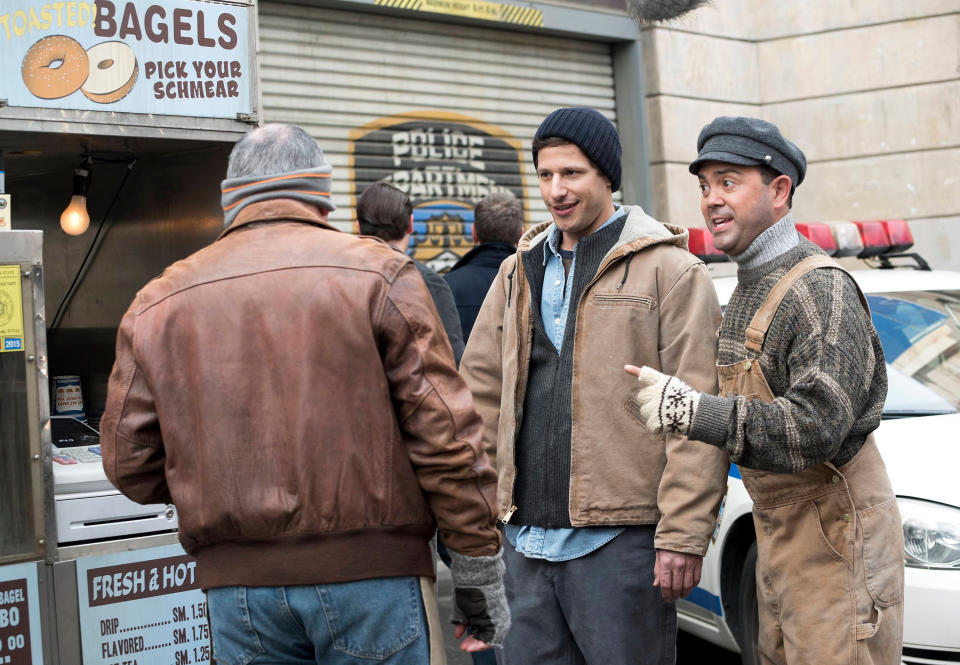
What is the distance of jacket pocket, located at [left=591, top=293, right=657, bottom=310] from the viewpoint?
10.1 ft

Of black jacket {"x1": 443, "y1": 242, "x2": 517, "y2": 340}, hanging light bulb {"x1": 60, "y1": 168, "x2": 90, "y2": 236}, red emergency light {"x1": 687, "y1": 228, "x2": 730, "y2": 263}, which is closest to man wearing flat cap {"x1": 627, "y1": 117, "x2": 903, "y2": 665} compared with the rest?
black jacket {"x1": 443, "y1": 242, "x2": 517, "y2": 340}

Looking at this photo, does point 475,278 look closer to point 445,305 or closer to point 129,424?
point 445,305

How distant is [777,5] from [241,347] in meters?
10.0

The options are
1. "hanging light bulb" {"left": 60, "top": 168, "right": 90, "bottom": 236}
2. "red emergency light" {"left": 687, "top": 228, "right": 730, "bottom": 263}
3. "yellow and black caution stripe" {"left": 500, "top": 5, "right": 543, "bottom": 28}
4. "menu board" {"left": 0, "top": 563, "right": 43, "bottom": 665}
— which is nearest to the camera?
"menu board" {"left": 0, "top": 563, "right": 43, "bottom": 665}

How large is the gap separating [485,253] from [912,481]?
7.14 ft

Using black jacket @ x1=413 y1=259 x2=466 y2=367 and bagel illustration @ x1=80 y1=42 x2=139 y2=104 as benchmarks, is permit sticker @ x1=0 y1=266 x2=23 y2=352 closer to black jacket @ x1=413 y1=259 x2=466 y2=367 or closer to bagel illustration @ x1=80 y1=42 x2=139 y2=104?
bagel illustration @ x1=80 y1=42 x2=139 y2=104

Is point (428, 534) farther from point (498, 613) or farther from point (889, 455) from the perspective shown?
point (889, 455)

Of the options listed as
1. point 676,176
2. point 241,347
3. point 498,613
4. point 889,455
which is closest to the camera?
point 241,347

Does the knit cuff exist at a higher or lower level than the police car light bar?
lower

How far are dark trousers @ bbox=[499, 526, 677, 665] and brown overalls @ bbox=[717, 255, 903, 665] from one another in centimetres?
33

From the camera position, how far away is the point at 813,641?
279 cm

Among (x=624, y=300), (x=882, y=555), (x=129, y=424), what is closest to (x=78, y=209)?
(x=129, y=424)

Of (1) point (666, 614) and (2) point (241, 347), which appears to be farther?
(1) point (666, 614)

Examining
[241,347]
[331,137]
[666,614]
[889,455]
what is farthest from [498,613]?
[331,137]
